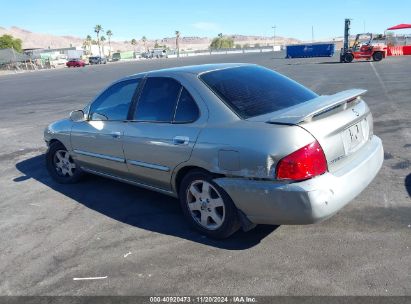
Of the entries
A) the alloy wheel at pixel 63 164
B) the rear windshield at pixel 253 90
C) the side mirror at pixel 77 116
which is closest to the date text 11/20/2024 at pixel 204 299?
the rear windshield at pixel 253 90

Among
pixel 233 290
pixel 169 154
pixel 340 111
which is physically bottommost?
pixel 233 290

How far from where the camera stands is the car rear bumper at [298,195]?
3.00m

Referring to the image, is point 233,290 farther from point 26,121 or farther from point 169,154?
point 26,121

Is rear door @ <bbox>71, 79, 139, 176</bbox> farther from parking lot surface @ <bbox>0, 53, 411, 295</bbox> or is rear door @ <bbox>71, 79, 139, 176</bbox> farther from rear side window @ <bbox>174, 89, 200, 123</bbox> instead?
rear side window @ <bbox>174, 89, 200, 123</bbox>

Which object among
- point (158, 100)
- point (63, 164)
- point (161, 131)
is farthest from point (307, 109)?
point (63, 164)

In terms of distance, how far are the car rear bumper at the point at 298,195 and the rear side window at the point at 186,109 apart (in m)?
0.70

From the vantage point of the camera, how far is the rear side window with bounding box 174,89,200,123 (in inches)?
145

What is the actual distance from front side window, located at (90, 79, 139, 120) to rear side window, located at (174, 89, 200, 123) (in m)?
0.83

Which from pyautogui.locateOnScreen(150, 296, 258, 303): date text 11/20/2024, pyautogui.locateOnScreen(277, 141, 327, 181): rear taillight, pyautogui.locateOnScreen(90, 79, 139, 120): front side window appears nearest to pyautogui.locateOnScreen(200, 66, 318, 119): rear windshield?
pyautogui.locateOnScreen(277, 141, 327, 181): rear taillight

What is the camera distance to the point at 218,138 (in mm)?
3355

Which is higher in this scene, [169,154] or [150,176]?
[169,154]

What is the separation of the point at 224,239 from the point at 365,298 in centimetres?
135

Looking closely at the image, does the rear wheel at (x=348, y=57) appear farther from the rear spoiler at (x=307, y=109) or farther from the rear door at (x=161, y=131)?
the rear door at (x=161, y=131)

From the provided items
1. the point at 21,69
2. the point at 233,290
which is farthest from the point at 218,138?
the point at 21,69
